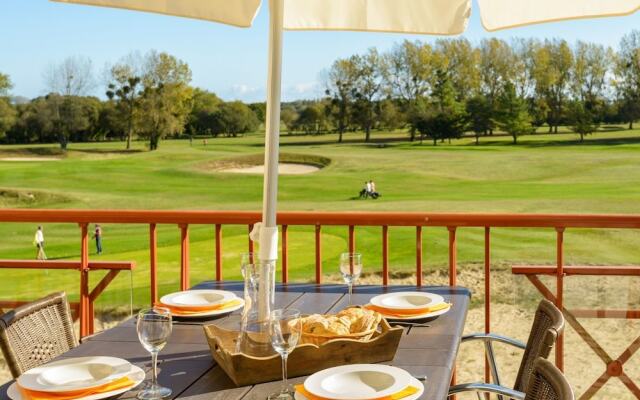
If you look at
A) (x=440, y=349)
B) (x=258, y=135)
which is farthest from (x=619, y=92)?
(x=440, y=349)

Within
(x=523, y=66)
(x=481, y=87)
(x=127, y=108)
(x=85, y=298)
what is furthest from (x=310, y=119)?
(x=85, y=298)

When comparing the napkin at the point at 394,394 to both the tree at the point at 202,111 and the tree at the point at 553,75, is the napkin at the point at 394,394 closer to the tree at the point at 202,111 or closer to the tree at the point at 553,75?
the tree at the point at 553,75

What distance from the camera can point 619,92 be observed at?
28.7 meters

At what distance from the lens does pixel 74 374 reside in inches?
60.8

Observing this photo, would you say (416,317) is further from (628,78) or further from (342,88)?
(342,88)

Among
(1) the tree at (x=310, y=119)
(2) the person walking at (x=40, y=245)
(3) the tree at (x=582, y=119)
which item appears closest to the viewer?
(2) the person walking at (x=40, y=245)

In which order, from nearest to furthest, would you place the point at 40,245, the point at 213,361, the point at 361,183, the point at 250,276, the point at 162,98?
1. the point at 213,361
2. the point at 250,276
3. the point at 40,245
4. the point at 162,98
5. the point at 361,183

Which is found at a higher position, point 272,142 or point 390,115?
point 390,115

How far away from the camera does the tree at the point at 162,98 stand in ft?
103

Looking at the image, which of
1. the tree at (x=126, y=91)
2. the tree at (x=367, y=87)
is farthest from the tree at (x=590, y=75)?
the tree at (x=126, y=91)

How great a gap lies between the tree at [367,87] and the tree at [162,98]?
24.4 feet

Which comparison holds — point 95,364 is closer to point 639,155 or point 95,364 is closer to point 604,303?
point 604,303

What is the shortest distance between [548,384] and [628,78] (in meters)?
29.4

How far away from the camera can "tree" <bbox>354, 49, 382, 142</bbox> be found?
30734 millimetres
